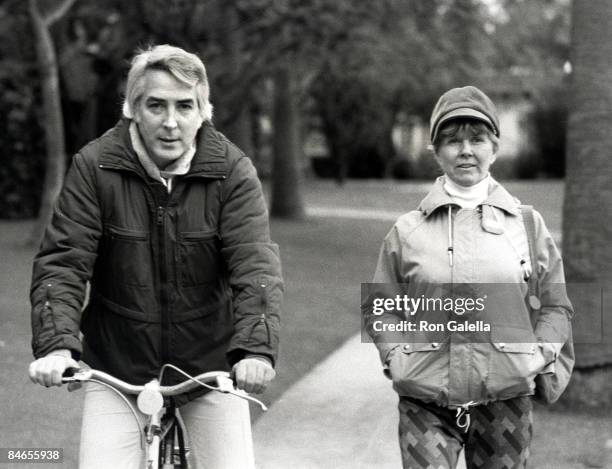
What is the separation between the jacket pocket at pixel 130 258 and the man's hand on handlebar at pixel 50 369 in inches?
12.6

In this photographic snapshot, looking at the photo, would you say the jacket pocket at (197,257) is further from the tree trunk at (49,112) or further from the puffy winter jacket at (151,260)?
the tree trunk at (49,112)

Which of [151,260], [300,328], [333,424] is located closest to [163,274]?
[151,260]

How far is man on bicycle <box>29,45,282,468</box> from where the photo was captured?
3.14 metres

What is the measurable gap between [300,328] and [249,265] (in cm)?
668

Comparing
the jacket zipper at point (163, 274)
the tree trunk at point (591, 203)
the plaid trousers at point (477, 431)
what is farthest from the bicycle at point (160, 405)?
the tree trunk at point (591, 203)

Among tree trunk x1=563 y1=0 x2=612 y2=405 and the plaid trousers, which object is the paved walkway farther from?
the plaid trousers

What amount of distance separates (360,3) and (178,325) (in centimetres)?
1243

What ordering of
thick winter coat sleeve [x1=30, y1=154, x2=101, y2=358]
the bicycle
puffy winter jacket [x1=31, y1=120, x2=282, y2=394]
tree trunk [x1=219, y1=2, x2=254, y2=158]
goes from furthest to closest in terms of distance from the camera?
tree trunk [x1=219, y1=2, x2=254, y2=158], puffy winter jacket [x1=31, y1=120, x2=282, y2=394], thick winter coat sleeve [x1=30, y1=154, x2=101, y2=358], the bicycle

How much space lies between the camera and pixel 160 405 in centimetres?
291

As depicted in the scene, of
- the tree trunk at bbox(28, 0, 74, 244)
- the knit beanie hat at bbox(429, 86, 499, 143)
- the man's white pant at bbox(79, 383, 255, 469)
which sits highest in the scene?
the tree trunk at bbox(28, 0, 74, 244)

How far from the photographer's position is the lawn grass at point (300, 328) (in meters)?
6.00

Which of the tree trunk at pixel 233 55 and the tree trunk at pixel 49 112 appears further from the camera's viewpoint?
the tree trunk at pixel 233 55

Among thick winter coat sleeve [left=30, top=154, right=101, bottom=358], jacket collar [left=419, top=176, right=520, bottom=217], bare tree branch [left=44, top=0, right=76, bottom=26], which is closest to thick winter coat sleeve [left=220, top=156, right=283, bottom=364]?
thick winter coat sleeve [left=30, top=154, right=101, bottom=358]

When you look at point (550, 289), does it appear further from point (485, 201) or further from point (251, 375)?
point (251, 375)
